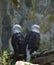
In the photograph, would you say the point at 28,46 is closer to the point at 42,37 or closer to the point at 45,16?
the point at 42,37

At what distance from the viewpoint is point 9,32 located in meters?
4.54

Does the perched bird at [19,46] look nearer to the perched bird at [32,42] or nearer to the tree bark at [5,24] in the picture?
the perched bird at [32,42]

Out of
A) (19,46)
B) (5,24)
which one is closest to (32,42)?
(19,46)

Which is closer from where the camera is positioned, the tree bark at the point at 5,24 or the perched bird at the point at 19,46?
the perched bird at the point at 19,46

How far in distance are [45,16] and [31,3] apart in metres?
0.36

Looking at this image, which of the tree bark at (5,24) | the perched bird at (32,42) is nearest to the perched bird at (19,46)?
the perched bird at (32,42)

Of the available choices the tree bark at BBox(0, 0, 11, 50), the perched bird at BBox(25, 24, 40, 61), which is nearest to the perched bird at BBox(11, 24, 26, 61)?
the perched bird at BBox(25, 24, 40, 61)

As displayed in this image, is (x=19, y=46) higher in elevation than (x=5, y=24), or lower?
lower

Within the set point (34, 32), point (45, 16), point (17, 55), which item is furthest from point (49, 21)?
point (17, 55)

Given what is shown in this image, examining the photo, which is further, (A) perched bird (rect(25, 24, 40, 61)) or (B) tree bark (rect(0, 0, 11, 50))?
(B) tree bark (rect(0, 0, 11, 50))

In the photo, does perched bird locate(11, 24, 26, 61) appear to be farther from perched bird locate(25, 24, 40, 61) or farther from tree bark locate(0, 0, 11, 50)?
tree bark locate(0, 0, 11, 50)

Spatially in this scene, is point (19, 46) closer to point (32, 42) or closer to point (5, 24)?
point (32, 42)

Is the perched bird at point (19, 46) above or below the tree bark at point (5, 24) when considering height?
below

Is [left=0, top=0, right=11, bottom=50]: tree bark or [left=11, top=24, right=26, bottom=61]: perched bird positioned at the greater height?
[left=0, top=0, right=11, bottom=50]: tree bark
